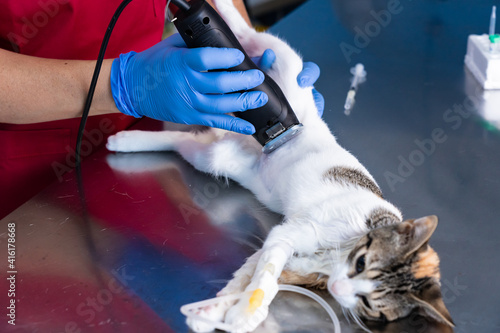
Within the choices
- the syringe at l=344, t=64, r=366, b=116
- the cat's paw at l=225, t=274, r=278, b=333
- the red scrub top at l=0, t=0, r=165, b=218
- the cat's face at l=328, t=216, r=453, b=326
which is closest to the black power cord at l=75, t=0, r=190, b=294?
the red scrub top at l=0, t=0, r=165, b=218

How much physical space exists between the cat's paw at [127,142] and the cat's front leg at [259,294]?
2.34 feet

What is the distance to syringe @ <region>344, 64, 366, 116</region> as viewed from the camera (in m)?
2.02

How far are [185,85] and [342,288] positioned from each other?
73cm

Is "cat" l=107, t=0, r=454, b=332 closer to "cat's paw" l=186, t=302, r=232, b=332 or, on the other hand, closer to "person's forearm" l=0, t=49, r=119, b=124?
"cat's paw" l=186, t=302, r=232, b=332

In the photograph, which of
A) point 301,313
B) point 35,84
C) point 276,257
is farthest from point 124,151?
point 301,313

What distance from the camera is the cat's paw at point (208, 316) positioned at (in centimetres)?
108

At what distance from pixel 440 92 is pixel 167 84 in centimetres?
120

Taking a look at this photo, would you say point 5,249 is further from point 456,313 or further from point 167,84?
point 456,313

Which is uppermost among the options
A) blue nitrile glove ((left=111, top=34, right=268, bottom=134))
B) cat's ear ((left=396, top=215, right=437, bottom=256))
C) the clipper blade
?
blue nitrile glove ((left=111, top=34, right=268, bottom=134))
